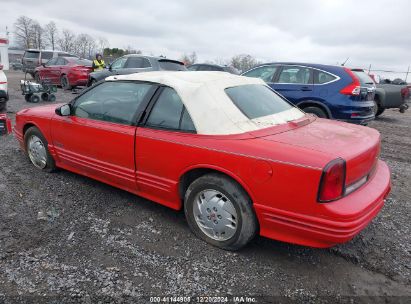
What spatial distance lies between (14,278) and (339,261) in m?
2.67

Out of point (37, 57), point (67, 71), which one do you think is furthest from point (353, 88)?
point (37, 57)

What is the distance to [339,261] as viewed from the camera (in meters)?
2.88

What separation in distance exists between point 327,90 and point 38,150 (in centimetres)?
542

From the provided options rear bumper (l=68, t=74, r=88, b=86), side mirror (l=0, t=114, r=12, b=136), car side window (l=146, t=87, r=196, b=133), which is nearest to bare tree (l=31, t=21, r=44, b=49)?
rear bumper (l=68, t=74, r=88, b=86)

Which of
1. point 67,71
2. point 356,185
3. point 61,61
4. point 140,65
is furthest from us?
point 61,61

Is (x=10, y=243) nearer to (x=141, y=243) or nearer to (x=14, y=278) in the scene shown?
(x=14, y=278)

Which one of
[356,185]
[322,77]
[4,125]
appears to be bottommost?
[4,125]

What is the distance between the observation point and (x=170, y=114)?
3.13 meters

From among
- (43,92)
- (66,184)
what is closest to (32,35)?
(43,92)

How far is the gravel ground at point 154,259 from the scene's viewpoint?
8.04 ft

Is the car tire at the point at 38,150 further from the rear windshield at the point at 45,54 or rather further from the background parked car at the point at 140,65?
the rear windshield at the point at 45,54

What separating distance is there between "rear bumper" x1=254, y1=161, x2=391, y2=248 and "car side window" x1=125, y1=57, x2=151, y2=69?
28.8ft

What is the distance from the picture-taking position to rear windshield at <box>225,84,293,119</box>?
311cm

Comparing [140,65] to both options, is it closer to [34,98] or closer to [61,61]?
[34,98]
